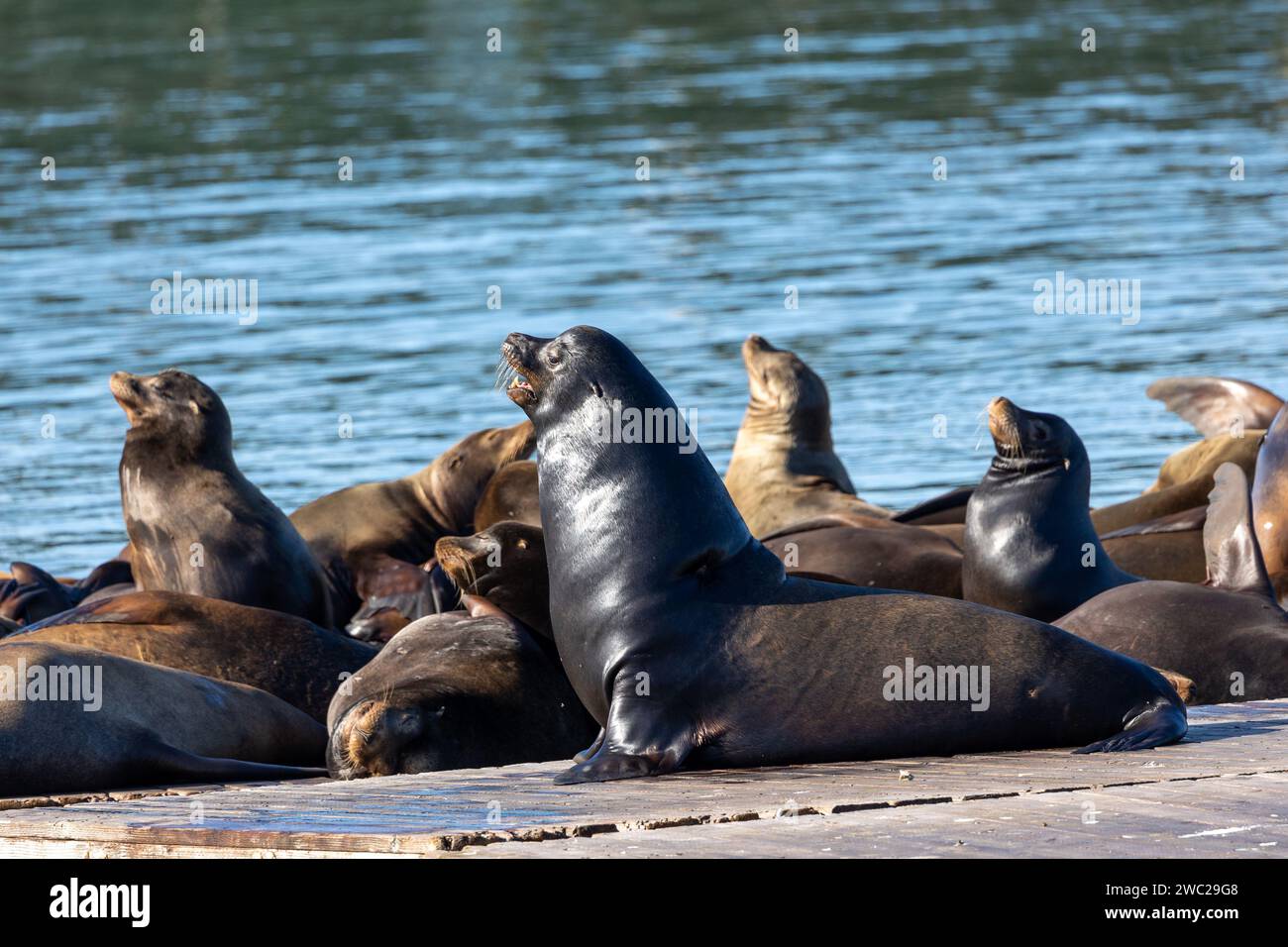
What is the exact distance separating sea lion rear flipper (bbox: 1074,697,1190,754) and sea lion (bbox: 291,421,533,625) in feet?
19.0

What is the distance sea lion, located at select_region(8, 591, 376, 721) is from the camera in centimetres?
829

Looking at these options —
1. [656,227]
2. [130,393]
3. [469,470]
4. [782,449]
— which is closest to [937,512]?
[782,449]

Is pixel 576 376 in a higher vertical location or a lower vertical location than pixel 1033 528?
higher

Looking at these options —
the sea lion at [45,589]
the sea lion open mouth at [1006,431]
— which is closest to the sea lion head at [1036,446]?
the sea lion open mouth at [1006,431]

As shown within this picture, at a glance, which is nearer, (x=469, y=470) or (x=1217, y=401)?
(x=469, y=470)

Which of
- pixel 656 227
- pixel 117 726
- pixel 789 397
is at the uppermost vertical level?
pixel 656 227

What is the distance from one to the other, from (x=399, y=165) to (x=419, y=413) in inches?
523

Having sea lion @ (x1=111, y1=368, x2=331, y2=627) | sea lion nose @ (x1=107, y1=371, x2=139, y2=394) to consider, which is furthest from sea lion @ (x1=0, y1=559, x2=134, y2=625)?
sea lion nose @ (x1=107, y1=371, x2=139, y2=394)

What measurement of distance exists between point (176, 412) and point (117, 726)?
383 cm

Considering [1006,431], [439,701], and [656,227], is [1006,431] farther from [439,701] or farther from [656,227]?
[656,227]

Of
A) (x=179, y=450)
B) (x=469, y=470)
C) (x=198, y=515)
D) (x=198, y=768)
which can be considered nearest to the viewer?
(x=198, y=768)

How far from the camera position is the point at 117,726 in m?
→ 7.07

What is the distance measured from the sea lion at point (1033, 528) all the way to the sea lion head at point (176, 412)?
138 inches
